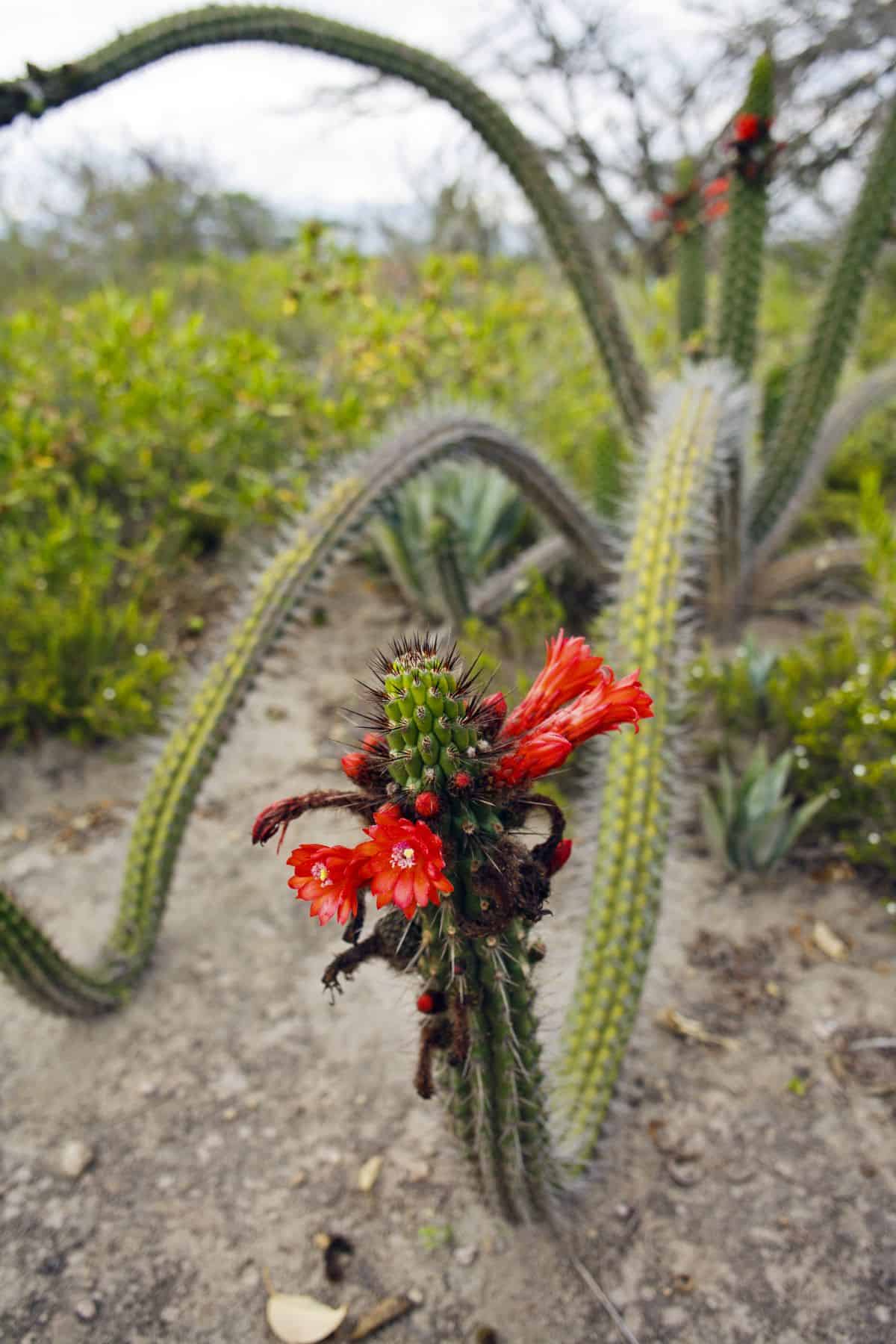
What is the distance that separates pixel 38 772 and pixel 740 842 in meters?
2.30

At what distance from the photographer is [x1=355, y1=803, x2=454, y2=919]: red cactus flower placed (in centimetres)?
→ 100

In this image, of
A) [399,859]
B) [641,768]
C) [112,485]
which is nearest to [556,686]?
[399,859]

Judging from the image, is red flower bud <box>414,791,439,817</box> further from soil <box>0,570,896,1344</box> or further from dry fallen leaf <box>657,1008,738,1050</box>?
dry fallen leaf <box>657,1008,738,1050</box>

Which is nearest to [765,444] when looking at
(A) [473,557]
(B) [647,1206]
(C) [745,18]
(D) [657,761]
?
(A) [473,557]

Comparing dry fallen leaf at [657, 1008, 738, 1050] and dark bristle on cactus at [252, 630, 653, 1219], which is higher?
dark bristle on cactus at [252, 630, 653, 1219]

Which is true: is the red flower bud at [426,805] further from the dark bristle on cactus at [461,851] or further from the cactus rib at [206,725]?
the cactus rib at [206,725]

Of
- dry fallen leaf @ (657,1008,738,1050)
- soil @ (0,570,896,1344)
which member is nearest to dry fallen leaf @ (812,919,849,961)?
soil @ (0,570,896,1344)

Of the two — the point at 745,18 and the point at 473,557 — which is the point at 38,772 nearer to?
the point at 473,557

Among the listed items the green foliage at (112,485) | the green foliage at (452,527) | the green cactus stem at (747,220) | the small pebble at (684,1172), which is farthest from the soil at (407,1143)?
the green cactus stem at (747,220)

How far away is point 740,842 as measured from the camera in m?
2.53

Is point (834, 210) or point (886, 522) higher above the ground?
point (834, 210)

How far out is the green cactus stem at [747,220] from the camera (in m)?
3.03

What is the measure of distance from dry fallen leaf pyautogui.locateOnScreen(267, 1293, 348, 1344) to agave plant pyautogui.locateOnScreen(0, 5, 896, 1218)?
0.35m

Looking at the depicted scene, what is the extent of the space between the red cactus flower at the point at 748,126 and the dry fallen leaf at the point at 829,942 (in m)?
2.55
